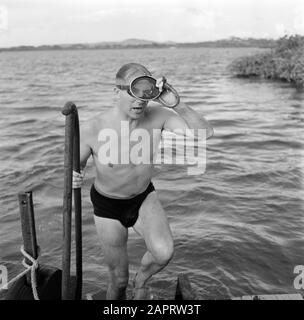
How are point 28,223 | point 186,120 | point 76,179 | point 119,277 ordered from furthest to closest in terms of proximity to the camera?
point 119,277 → point 186,120 → point 76,179 → point 28,223

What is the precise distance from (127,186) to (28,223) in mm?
1244

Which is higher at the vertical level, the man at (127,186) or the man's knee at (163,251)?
the man at (127,186)

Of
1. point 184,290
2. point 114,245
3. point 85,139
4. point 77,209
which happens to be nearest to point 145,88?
point 85,139

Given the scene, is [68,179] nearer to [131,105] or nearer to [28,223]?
[28,223]

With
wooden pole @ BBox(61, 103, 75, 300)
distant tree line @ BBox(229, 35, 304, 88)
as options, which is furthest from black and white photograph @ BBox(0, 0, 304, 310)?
distant tree line @ BBox(229, 35, 304, 88)

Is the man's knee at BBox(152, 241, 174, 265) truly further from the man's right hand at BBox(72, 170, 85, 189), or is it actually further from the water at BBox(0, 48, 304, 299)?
the water at BBox(0, 48, 304, 299)

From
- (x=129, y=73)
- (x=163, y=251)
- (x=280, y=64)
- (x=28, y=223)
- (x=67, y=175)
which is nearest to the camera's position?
(x=67, y=175)

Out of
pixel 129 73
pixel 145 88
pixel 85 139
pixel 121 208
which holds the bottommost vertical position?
pixel 121 208

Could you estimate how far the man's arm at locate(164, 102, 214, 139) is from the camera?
489 cm

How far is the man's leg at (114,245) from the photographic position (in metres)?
5.06

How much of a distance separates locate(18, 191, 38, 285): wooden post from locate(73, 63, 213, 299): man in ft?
2.91

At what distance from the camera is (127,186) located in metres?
5.08

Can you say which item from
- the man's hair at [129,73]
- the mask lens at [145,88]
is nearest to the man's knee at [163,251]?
the mask lens at [145,88]

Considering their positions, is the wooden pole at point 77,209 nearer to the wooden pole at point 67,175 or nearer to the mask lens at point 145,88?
the wooden pole at point 67,175
